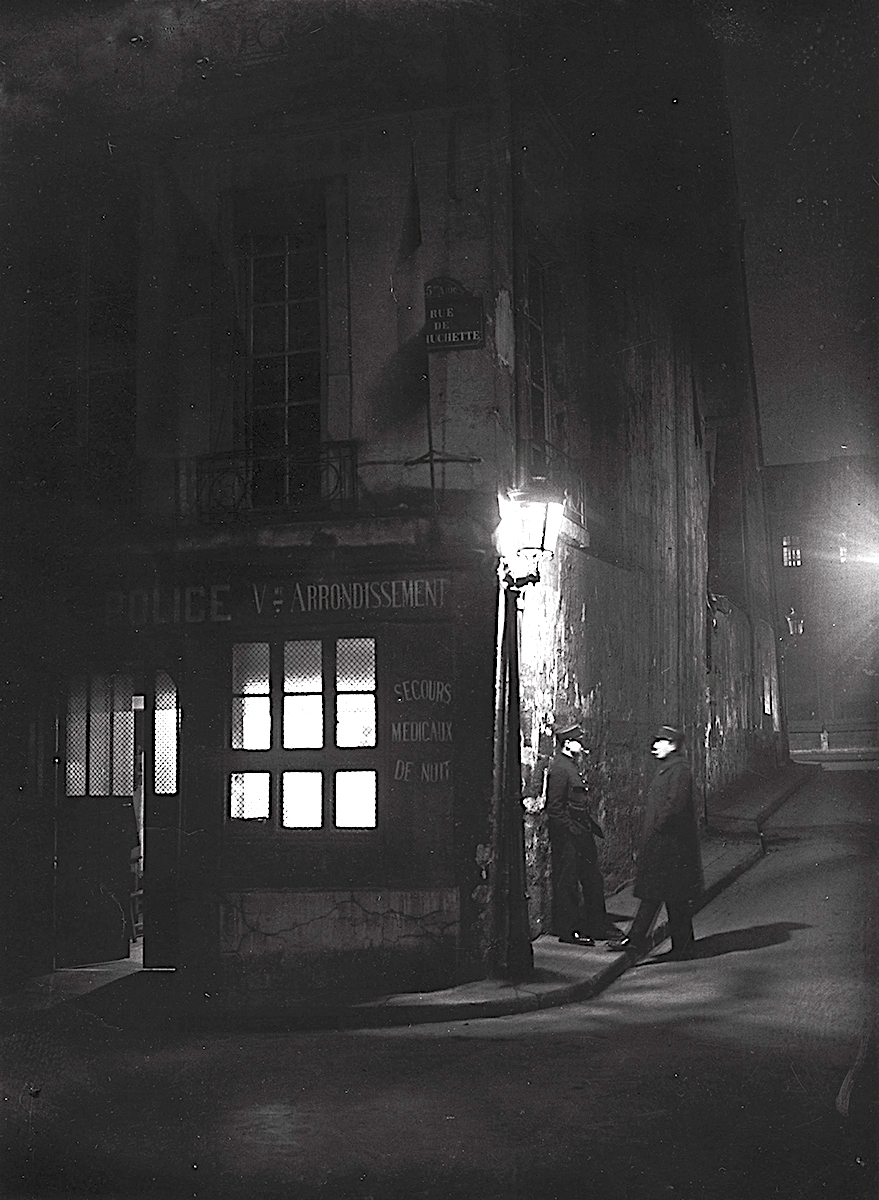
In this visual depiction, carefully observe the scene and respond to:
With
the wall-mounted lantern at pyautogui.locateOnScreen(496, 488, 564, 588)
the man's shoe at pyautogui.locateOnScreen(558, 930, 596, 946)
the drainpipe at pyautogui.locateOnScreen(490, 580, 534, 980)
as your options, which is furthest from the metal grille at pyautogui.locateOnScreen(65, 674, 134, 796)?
the man's shoe at pyautogui.locateOnScreen(558, 930, 596, 946)

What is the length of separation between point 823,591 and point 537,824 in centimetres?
119

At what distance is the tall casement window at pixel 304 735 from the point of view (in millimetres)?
3258

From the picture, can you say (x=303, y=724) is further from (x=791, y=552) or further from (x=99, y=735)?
(x=791, y=552)

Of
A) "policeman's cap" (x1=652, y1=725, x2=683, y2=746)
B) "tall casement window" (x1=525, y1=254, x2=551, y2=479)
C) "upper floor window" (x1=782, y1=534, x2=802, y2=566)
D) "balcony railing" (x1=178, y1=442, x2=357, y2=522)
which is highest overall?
"tall casement window" (x1=525, y1=254, x2=551, y2=479)

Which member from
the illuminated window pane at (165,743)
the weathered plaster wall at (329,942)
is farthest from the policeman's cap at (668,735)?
the illuminated window pane at (165,743)

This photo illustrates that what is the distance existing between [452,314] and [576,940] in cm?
207

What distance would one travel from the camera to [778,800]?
359 centimetres

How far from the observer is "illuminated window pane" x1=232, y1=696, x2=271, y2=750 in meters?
3.31

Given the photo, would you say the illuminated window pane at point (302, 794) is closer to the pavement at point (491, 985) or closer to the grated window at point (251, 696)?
the grated window at point (251, 696)

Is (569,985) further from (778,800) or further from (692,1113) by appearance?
(778,800)

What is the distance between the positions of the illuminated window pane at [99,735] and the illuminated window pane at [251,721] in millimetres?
459

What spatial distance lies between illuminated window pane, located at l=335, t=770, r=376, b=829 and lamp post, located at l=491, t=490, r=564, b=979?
394mm

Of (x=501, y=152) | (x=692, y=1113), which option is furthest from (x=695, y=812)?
(x=501, y=152)

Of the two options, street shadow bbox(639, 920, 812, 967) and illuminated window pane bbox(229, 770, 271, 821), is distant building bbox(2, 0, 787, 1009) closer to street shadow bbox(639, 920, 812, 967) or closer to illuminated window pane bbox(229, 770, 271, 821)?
illuminated window pane bbox(229, 770, 271, 821)
